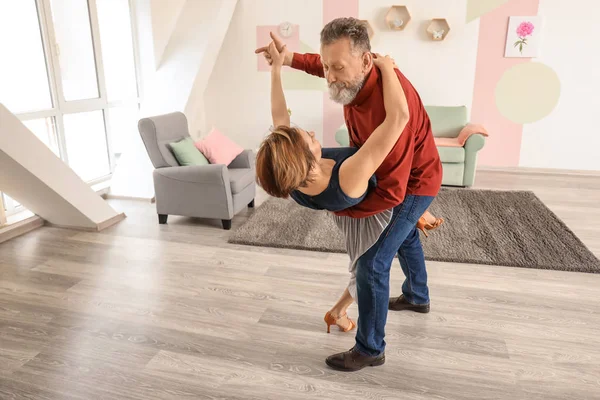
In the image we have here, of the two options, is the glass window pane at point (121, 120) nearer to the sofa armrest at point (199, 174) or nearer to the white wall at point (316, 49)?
the white wall at point (316, 49)

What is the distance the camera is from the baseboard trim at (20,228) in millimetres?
3625

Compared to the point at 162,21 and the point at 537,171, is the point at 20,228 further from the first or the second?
the point at 537,171

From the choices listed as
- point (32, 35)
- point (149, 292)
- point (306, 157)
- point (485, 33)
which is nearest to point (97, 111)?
point (32, 35)

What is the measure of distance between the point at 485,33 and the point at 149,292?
483 centimetres

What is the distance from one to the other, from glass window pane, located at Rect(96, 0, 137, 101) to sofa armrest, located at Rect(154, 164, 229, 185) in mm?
1949

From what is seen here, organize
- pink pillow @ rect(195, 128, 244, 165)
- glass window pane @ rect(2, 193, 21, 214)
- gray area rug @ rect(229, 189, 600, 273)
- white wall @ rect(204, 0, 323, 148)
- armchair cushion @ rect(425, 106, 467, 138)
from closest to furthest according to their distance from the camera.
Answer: gray area rug @ rect(229, 189, 600, 273), glass window pane @ rect(2, 193, 21, 214), pink pillow @ rect(195, 128, 244, 165), armchair cushion @ rect(425, 106, 467, 138), white wall @ rect(204, 0, 323, 148)

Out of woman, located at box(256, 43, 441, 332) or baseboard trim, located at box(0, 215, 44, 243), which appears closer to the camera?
woman, located at box(256, 43, 441, 332)

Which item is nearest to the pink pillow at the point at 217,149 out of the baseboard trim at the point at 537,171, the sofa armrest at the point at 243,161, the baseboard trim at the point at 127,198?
the sofa armrest at the point at 243,161

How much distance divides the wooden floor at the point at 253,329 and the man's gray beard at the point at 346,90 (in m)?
1.24

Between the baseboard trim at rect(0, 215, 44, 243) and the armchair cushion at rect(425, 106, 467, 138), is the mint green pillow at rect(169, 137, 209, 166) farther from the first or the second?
the armchair cushion at rect(425, 106, 467, 138)

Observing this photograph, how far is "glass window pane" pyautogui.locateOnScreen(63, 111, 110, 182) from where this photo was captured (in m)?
4.70

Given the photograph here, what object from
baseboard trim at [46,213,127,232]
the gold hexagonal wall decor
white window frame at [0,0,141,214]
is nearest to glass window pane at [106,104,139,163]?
white window frame at [0,0,141,214]

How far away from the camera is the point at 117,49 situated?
17.3ft

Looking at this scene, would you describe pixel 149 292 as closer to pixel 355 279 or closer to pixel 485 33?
pixel 355 279
